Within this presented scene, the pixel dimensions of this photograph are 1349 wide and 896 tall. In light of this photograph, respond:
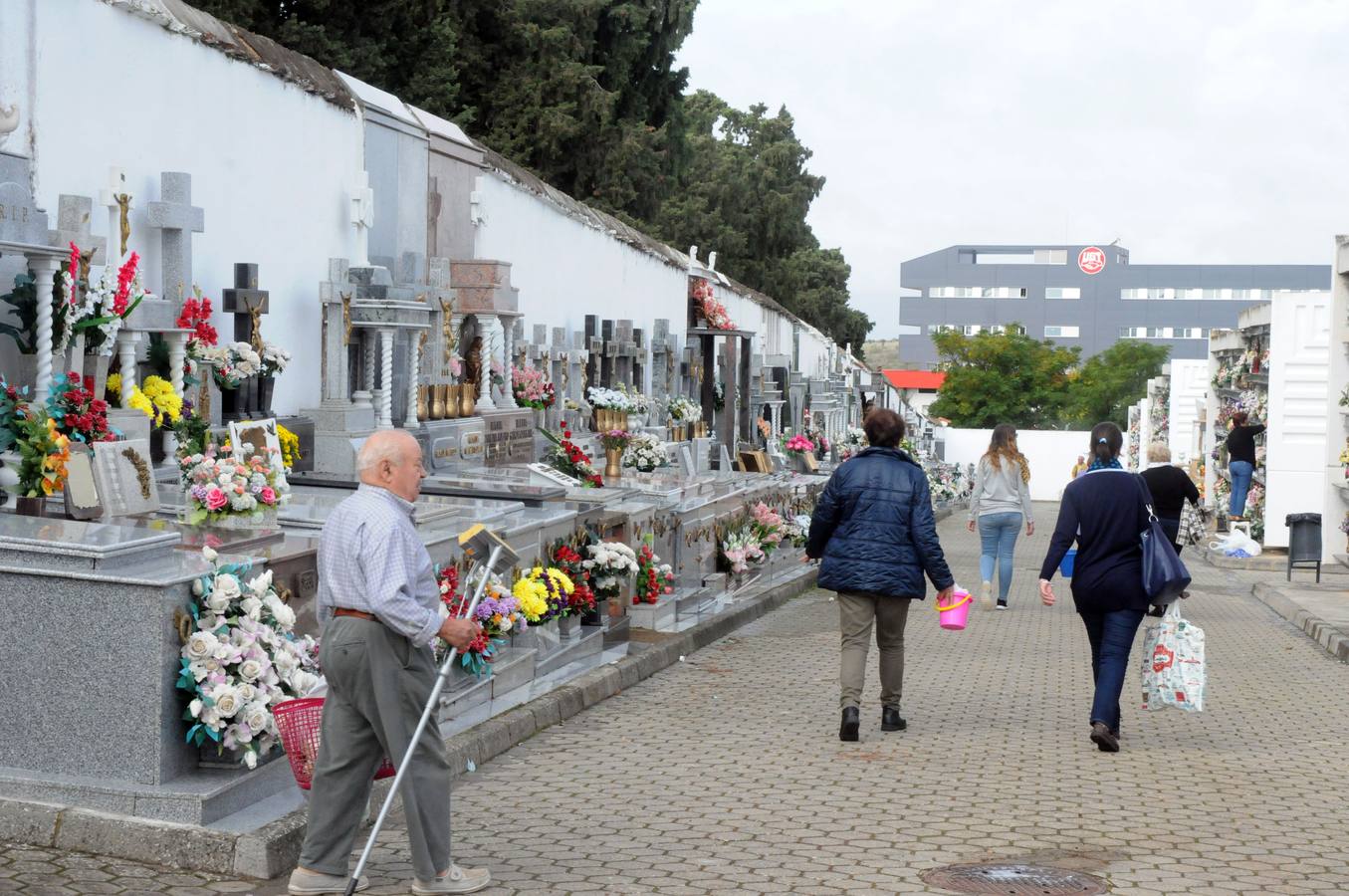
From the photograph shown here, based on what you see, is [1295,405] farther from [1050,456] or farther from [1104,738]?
[1050,456]

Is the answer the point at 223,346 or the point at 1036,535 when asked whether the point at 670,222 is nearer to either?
the point at 1036,535

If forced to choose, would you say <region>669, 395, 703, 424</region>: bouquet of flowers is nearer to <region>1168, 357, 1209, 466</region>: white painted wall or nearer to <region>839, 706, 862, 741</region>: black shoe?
<region>839, 706, 862, 741</region>: black shoe

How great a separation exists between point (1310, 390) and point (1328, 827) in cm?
1851

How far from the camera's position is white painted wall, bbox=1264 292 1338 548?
23578mm

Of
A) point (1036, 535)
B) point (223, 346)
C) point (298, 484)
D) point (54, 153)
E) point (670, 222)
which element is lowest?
point (1036, 535)

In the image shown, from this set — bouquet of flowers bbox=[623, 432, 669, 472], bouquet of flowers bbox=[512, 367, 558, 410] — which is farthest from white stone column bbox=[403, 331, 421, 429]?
bouquet of flowers bbox=[623, 432, 669, 472]

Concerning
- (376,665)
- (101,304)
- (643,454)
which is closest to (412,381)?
(643,454)

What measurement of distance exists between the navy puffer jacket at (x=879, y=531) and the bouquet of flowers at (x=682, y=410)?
12545 millimetres

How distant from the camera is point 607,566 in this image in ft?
33.4

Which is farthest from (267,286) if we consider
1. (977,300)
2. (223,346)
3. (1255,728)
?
(977,300)

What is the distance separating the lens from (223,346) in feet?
31.8

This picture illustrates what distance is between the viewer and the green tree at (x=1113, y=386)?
67.8 metres

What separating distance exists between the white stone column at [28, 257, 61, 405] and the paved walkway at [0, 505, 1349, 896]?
2.65 meters

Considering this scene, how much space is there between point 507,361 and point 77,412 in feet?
24.6
